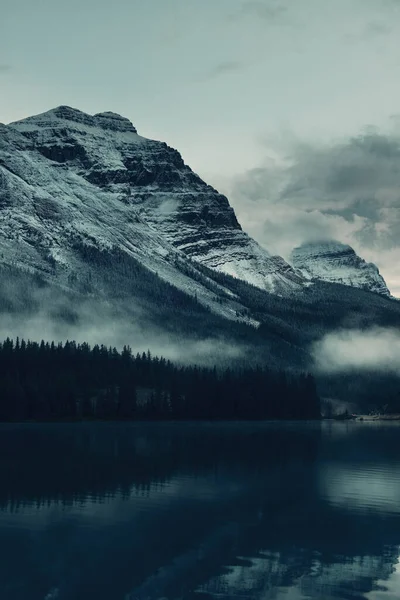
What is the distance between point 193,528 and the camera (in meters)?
82.6

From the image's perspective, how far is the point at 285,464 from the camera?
145375 mm

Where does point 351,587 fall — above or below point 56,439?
below

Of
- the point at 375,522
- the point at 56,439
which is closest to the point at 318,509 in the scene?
the point at 375,522

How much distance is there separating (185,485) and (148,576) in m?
46.9

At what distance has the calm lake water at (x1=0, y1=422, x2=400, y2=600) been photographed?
6275 centimetres

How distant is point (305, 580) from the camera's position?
64.9 metres

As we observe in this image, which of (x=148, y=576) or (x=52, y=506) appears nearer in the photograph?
(x=148, y=576)

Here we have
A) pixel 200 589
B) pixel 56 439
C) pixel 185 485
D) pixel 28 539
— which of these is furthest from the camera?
pixel 56 439

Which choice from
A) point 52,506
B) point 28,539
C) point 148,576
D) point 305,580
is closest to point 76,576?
point 148,576

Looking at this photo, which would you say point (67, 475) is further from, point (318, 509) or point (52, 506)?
point (318, 509)

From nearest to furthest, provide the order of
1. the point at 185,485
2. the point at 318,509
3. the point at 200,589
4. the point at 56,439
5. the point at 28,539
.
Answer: the point at 200,589
the point at 28,539
the point at 318,509
the point at 185,485
the point at 56,439

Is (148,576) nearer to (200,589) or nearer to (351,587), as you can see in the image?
Answer: (200,589)

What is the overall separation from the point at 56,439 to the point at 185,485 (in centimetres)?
7520

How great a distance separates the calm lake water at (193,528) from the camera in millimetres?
62750
